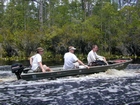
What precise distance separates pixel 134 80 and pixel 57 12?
3666cm

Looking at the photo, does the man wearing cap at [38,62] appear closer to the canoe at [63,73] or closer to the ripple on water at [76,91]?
the canoe at [63,73]

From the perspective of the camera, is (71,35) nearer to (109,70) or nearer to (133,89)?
(109,70)

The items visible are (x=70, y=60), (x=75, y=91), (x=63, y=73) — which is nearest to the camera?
(x=75, y=91)

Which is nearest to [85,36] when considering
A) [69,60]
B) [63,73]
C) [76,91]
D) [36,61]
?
[69,60]

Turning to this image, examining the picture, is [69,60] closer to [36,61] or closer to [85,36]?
[36,61]

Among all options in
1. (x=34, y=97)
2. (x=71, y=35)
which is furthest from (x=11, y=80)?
(x=71, y=35)

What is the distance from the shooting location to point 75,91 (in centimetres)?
1089

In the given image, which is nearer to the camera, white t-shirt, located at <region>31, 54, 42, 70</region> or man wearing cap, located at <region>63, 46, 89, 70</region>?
white t-shirt, located at <region>31, 54, 42, 70</region>

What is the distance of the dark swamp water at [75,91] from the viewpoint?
30.2 feet

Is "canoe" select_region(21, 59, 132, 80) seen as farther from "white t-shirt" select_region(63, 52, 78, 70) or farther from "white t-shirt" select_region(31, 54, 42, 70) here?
"white t-shirt" select_region(63, 52, 78, 70)

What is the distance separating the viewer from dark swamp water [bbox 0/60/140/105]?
9219 millimetres

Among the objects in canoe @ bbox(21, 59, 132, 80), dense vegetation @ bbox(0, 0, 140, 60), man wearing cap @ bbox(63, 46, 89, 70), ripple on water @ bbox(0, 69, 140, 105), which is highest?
dense vegetation @ bbox(0, 0, 140, 60)

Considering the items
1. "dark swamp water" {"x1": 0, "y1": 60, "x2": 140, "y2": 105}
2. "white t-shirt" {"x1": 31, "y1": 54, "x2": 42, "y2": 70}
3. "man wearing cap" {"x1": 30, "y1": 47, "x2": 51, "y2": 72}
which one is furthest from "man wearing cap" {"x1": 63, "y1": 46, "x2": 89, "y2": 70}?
"white t-shirt" {"x1": 31, "y1": 54, "x2": 42, "y2": 70}

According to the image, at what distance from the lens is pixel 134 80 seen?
13.4 meters
